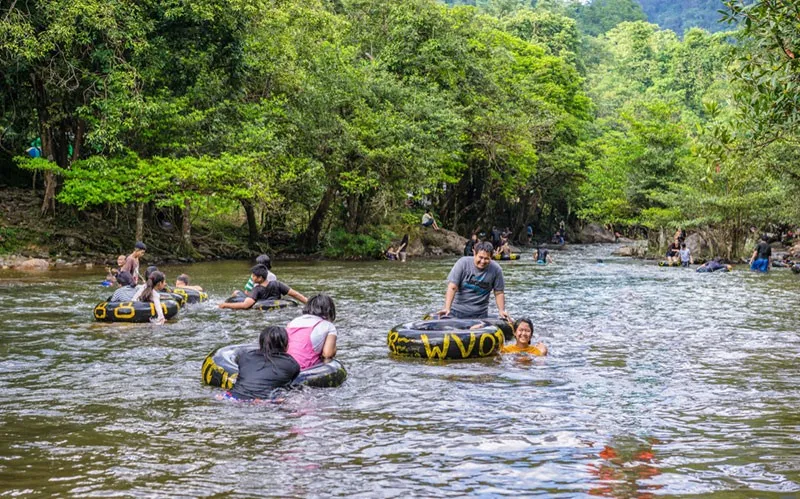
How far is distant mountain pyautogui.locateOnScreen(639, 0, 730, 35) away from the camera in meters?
170

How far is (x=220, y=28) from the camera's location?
2855 cm

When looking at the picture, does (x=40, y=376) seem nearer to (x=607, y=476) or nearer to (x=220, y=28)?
(x=607, y=476)

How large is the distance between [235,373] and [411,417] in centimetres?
221

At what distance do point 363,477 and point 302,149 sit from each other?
88.0 feet

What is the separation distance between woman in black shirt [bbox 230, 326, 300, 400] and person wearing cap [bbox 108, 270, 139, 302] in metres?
6.97

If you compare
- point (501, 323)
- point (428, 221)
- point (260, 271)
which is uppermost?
point (428, 221)

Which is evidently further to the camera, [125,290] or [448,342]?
[125,290]

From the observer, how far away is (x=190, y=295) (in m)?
17.6

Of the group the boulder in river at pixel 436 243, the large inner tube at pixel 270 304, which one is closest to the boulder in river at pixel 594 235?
the boulder in river at pixel 436 243

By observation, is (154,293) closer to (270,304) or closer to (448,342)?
(270,304)

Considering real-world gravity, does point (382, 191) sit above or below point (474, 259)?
above

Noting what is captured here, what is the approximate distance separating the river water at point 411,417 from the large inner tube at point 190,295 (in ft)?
5.33

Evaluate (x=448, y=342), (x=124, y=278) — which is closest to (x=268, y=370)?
(x=448, y=342)

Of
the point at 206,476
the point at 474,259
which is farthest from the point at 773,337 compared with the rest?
the point at 206,476
